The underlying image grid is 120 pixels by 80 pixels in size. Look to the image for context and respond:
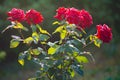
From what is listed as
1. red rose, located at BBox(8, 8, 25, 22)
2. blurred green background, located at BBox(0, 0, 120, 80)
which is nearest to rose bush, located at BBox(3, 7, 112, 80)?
red rose, located at BBox(8, 8, 25, 22)

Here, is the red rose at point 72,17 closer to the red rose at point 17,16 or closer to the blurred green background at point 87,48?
the red rose at point 17,16

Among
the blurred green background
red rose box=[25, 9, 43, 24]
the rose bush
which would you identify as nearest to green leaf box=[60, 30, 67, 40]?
the rose bush

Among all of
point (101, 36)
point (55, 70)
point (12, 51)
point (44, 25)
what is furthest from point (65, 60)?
point (12, 51)

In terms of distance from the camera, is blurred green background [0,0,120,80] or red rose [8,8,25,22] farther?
blurred green background [0,0,120,80]

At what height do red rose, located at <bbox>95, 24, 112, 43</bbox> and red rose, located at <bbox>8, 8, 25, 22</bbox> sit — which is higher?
red rose, located at <bbox>8, 8, 25, 22</bbox>

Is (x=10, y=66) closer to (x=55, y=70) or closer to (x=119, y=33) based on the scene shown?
(x=119, y=33)

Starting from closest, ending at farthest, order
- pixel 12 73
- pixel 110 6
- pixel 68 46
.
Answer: pixel 68 46, pixel 12 73, pixel 110 6

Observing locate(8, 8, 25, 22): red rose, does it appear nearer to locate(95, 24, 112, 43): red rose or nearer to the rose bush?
the rose bush

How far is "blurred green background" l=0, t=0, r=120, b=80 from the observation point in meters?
6.68

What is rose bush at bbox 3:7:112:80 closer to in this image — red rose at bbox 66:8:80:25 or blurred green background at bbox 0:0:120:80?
red rose at bbox 66:8:80:25

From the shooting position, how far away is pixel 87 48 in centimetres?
730

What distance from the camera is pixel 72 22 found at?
2.97 m

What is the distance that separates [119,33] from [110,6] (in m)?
0.57

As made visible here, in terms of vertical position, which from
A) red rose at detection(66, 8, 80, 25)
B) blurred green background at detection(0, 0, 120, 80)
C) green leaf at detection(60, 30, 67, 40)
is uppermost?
blurred green background at detection(0, 0, 120, 80)
